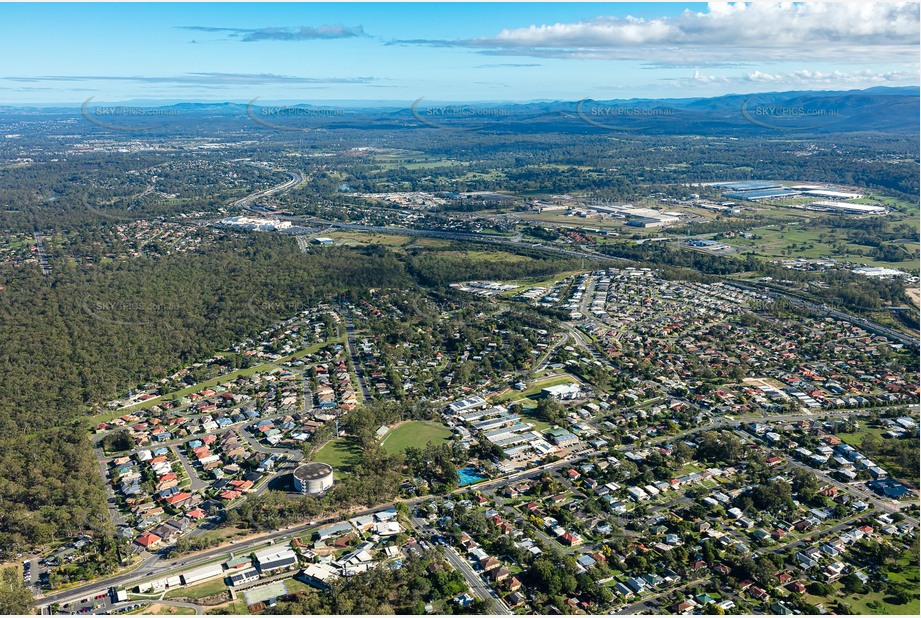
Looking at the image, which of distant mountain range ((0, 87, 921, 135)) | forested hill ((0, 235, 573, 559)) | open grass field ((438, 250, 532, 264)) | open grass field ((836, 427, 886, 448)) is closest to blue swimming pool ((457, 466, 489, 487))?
forested hill ((0, 235, 573, 559))

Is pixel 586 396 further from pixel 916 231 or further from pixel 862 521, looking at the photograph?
pixel 916 231

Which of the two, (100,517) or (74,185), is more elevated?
(74,185)

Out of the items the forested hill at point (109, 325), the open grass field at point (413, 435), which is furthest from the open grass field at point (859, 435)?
the forested hill at point (109, 325)

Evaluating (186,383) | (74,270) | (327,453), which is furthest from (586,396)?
A: (74,270)

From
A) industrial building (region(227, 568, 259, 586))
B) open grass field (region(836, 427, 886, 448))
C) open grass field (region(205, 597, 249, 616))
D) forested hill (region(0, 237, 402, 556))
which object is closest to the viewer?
open grass field (region(205, 597, 249, 616))

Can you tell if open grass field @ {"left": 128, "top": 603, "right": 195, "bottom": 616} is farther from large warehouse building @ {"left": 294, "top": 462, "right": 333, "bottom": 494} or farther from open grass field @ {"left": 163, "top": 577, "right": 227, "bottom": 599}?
large warehouse building @ {"left": 294, "top": 462, "right": 333, "bottom": 494}

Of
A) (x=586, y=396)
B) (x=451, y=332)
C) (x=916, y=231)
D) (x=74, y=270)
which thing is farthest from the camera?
(x=916, y=231)
